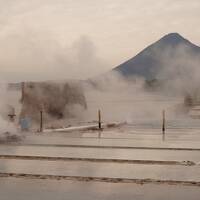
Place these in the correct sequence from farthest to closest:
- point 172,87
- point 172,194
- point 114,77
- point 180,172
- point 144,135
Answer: point 172,87, point 114,77, point 144,135, point 180,172, point 172,194

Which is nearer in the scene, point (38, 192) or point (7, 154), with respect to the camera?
point (38, 192)

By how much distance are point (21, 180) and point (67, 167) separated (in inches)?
76.8

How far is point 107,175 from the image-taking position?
37.5ft

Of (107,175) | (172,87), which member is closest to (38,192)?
(107,175)

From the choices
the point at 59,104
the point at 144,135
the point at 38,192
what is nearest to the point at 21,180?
the point at 38,192

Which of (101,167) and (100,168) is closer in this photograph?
(100,168)

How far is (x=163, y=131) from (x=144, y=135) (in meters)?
2.06

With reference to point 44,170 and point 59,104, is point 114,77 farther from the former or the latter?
point 44,170

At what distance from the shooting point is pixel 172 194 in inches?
374

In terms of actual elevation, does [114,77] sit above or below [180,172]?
above

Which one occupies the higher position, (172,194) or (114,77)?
(114,77)

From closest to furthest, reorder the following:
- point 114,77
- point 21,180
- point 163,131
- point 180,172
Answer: point 21,180, point 180,172, point 163,131, point 114,77

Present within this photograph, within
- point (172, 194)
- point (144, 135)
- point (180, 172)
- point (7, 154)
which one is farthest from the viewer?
point (144, 135)

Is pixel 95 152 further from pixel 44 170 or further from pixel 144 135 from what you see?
pixel 144 135
